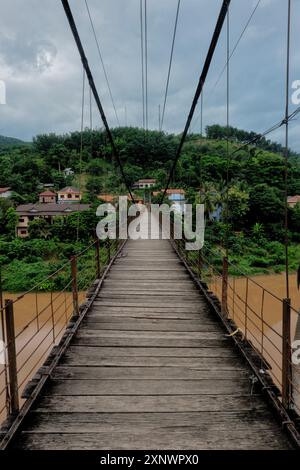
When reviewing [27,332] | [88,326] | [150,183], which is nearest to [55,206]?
[150,183]

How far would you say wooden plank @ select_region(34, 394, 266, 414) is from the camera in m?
1.65

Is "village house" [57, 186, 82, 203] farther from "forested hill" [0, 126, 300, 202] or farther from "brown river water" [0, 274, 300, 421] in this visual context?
"brown river water" [0, 274, 300, 421]

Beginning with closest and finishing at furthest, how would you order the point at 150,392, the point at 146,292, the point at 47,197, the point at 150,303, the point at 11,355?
the point at 11,355 → the point at 150,392 → the point at 150,303 → the point at 146,292 → the point at 47,197

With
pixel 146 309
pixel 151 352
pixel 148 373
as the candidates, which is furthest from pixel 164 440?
pixel 146 309

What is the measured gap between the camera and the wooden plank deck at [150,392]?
1.45 meters

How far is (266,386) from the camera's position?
1.80 m

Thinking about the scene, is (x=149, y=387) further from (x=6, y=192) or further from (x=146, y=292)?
(x=6, y=192)

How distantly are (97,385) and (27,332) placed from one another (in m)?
11.1

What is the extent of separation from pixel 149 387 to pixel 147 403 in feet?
0.53

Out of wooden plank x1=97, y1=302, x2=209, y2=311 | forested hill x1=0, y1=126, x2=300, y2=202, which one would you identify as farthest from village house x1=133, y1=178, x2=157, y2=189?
wooden plank x1=97, y1=302, x2=209, y2=311

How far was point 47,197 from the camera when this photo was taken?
37.1m
